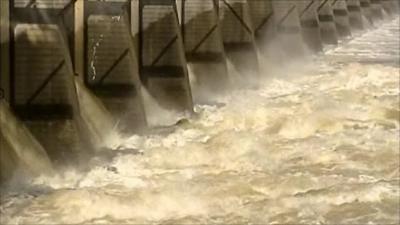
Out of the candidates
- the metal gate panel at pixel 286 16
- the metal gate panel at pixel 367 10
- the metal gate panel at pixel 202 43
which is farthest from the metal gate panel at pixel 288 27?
the metal gate panel at pixel 367 10

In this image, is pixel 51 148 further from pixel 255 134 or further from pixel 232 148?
pixel 255 134

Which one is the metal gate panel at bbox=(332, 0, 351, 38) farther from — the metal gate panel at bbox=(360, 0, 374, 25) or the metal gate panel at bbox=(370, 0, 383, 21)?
the metal gate panel at bbox=(370, 0, 383, 21)

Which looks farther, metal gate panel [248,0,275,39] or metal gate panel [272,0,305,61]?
metal gate panel [272,0,305,61]

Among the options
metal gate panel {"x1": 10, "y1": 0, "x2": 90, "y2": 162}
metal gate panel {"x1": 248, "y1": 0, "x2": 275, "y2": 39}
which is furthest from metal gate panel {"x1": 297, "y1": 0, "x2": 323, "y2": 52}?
metal gate panel {"x1": 10, "y1": 0, "x2": 90, "y2": 162}

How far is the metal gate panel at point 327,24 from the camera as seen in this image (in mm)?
26719

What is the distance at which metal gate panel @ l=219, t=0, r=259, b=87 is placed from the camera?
16625 mm

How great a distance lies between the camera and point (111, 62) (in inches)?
427

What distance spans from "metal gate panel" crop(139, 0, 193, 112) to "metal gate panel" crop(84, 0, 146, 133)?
1.32m

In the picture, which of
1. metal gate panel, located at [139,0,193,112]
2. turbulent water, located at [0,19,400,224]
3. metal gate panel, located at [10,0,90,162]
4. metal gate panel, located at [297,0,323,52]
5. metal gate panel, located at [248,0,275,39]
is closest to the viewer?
turbulent water, located at [0,19,400,224]

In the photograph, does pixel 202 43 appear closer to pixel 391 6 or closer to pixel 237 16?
pixel 237 16

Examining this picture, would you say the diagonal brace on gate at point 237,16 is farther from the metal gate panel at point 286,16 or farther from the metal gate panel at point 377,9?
the metal gate panel at point 377,9

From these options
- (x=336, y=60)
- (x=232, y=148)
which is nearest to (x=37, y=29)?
(x=232, y=148)

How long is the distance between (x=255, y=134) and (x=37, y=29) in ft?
10.8

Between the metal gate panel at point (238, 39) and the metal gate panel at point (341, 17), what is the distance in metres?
13.3
